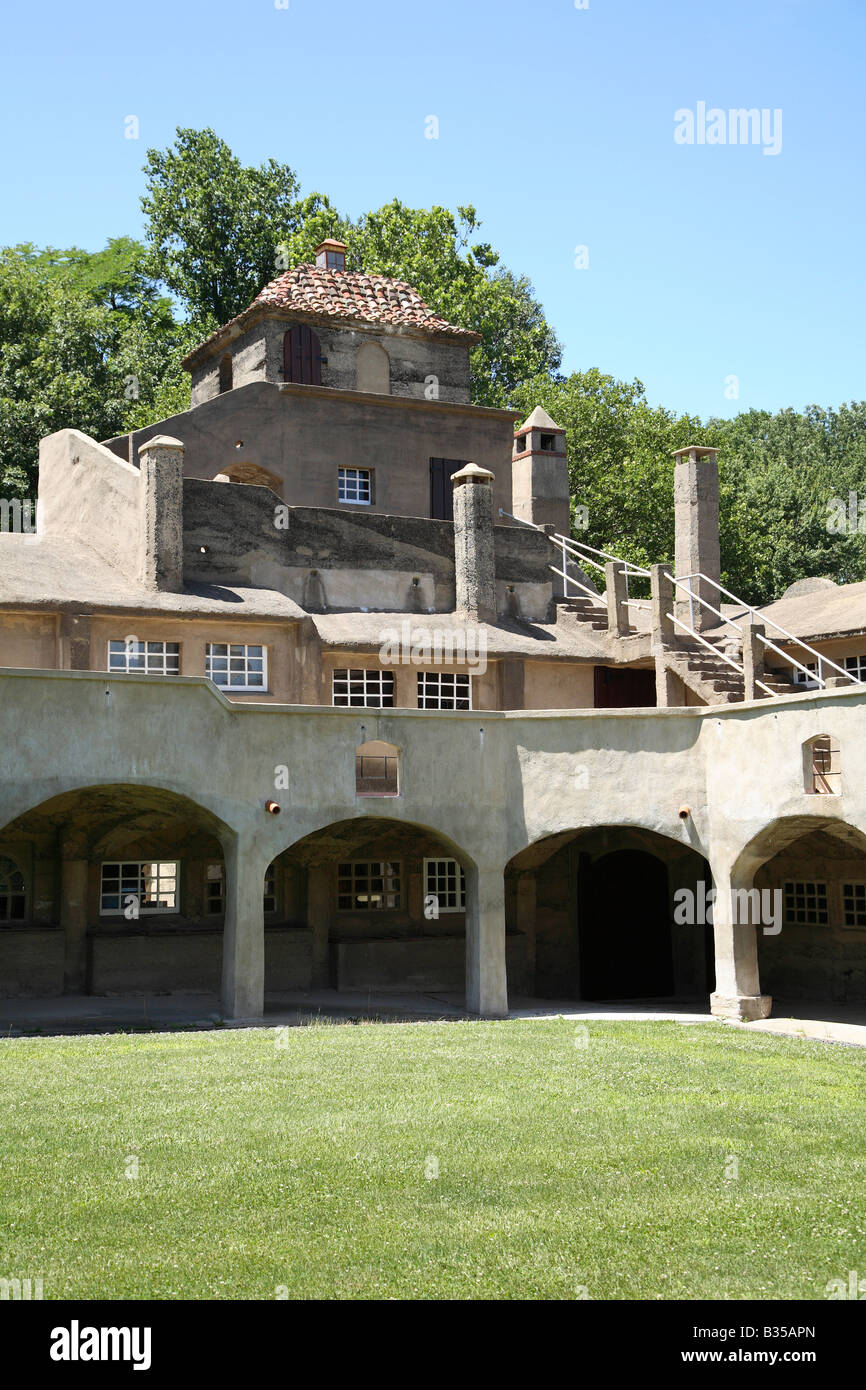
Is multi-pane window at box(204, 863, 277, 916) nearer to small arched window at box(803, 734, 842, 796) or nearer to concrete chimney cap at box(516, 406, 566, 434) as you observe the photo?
small arched window at box(803, 734, 842, 796)

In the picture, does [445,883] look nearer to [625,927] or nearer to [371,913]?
[371,913]

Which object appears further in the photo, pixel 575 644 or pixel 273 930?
pixel 575 644

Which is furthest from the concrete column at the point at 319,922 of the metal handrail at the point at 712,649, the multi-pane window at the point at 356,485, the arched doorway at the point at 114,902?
the multi-pane window at the point at 356,485

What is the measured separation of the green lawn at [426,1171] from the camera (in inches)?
446

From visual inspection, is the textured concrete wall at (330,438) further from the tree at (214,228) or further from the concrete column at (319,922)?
the tree at (214,228)

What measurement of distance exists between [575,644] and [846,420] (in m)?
50.2

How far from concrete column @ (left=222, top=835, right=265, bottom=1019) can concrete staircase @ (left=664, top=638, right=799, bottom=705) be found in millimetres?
10561

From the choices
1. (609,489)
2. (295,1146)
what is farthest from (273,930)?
(609,489)

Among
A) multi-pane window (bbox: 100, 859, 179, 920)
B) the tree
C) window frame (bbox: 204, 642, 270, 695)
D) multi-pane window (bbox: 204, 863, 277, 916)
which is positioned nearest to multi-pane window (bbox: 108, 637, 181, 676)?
window frame (bbox: 204, 642, 270, 695)

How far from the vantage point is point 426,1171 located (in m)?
13.9

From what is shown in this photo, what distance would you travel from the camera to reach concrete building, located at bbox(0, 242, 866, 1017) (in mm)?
24156
